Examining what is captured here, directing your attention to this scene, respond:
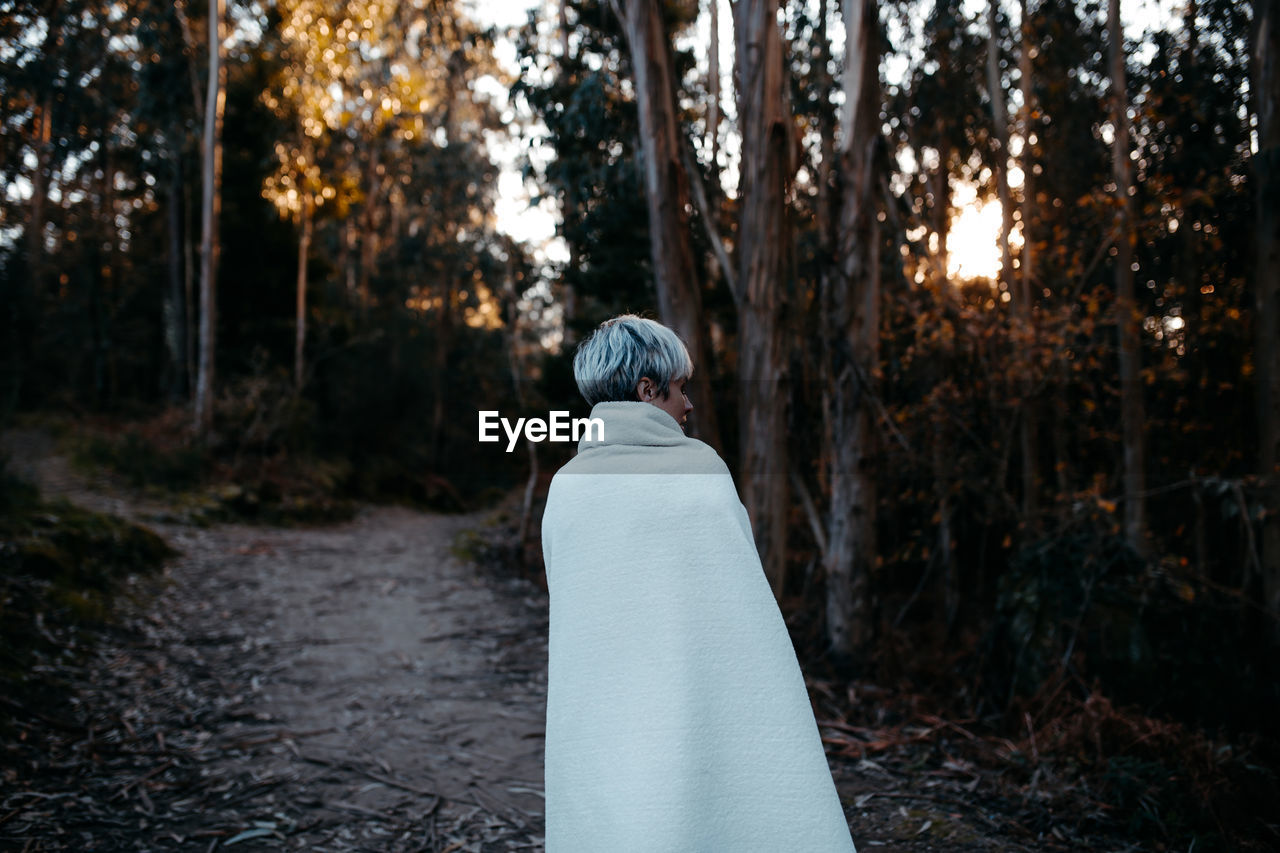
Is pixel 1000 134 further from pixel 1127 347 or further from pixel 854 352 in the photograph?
pixel 854 352

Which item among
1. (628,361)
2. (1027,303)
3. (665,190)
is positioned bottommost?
(628,361)

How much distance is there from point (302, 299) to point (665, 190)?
13895 mm

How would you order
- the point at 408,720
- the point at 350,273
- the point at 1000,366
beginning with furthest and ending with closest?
the point at 350,273 < the point at 1000,366 < the point at 408,720

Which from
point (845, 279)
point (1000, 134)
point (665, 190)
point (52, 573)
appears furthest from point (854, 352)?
point (52, 573)

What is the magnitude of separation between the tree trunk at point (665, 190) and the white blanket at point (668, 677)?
3.54 meters

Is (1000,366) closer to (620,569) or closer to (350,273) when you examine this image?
(620,569)

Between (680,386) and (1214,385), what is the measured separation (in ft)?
26.9

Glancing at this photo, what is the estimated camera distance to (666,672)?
69.6 inches

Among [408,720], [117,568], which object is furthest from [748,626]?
[117,568]

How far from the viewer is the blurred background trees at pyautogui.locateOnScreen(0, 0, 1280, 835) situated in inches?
218

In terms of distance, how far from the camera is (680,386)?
2.03m

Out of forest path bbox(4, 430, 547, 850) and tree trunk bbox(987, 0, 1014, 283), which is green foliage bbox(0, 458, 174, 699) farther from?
tree trunk bbox(987, 0, 1014, 283)

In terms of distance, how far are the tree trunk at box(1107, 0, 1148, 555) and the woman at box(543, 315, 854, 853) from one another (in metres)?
6.13

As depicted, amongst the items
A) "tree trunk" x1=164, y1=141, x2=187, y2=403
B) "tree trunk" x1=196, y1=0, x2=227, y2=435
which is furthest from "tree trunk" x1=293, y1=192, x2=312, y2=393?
"tree trunk" x1=164, y1=141, x2=187, y2=403
